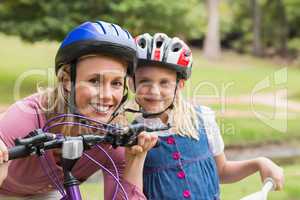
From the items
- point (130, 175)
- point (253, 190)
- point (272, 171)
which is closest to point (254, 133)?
point (253, 190)

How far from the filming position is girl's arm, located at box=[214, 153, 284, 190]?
10.2ft

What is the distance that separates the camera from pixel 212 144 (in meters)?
3.43

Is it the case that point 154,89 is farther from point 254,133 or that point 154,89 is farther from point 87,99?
point 254,133

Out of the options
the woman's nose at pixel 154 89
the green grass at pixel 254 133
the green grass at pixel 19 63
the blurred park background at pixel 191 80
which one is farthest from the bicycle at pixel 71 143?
the green grass at pixel 19 63

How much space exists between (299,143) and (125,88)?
12.4m

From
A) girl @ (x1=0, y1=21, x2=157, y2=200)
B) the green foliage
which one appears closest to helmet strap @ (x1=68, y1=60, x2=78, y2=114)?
girl @ (x1=0, y1=21, x2=157, y2=200)

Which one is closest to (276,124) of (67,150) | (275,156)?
(275,156)

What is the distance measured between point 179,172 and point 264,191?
0.53 m

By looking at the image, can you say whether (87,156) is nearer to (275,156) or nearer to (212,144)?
(212,144)

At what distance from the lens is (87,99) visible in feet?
9.06

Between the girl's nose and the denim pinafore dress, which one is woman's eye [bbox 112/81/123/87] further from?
the denim pinafore dress

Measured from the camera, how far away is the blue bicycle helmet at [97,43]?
271 cm

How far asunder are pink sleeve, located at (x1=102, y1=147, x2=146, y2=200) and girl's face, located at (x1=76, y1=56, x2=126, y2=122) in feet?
0.76

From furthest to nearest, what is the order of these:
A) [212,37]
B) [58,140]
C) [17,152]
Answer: [212,37], [58,140], [17,152]
